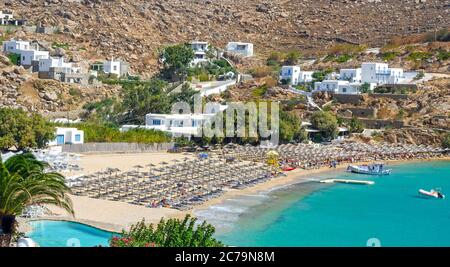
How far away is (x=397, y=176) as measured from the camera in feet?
151

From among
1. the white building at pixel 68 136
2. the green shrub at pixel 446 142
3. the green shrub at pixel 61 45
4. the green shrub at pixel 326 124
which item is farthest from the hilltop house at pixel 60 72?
the green shrub at pixel 446 142

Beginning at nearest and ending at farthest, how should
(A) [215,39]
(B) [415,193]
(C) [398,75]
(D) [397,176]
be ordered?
(B) [415,193], (D) [397,176], (C) [398,75], (A) [215,39]

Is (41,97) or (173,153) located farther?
(41,97)

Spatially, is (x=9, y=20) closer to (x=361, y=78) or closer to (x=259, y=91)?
(x=259, y=91)

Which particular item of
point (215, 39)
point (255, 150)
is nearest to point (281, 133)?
point (255, 150)

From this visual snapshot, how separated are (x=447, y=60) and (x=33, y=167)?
64838mm

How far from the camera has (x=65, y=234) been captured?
75.9 feet

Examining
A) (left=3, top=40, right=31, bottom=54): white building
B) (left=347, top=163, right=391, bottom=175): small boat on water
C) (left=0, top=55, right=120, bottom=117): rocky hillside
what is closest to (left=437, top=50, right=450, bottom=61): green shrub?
(left=347, top=163, right=391, bottom=175): small boat on water

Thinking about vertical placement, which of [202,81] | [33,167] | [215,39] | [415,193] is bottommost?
[415,193]

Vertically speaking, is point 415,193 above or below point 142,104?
below

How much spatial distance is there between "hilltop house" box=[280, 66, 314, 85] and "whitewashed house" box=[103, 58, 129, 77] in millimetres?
16882

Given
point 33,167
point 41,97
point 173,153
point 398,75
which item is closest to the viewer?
point 33,167

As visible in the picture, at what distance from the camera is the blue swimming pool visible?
71.8 ft

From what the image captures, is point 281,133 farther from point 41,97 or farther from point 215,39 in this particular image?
point 215,39
